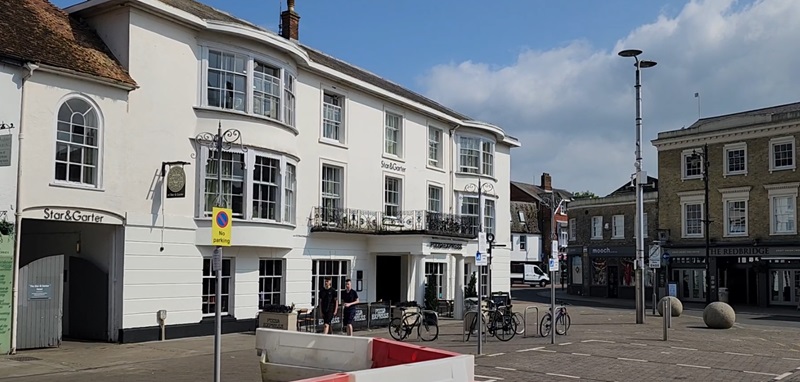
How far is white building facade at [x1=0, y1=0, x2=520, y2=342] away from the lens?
18.5 meters

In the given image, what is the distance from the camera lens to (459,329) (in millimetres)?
24375

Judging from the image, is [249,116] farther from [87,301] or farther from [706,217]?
[706,217]

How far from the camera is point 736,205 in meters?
43.0

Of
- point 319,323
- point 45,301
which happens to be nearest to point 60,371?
point 45,301

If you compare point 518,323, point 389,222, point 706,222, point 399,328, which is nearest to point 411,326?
point 399,328

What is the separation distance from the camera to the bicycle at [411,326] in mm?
21031

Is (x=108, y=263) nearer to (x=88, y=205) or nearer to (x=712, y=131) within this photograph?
(x=88, y=205)

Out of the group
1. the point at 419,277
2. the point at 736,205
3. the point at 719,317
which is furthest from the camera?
the point at 736,205

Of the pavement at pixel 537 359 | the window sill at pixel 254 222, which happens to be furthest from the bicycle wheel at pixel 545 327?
the window sill at pixel 254 222

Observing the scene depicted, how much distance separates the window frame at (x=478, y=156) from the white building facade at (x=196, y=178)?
5.52 metres

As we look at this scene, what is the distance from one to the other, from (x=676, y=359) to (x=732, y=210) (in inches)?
1158

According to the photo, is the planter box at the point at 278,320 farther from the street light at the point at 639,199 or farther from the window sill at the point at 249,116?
the street light at the point at 639,199

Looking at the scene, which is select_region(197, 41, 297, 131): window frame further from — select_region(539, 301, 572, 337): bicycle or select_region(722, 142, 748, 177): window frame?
select_region(722, 142, 748, 177): window frame

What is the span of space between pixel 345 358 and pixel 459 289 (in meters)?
18.6
